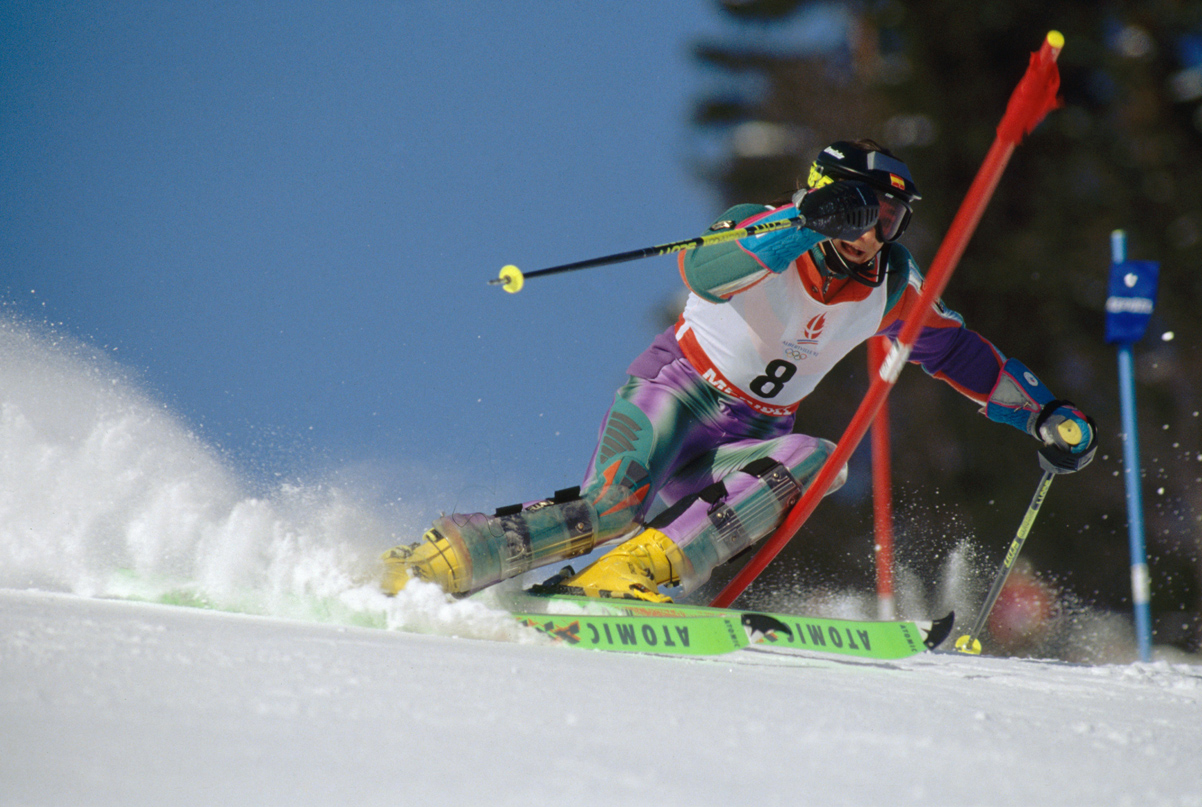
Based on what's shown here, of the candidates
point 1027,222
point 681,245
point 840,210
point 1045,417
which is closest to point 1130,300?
point 1045,417

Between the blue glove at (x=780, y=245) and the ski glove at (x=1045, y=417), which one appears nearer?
the blue glove at (x=780, y=245)

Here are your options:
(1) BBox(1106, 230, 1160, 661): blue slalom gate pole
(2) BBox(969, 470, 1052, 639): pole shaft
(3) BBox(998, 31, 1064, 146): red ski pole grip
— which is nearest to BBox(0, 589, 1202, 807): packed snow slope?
(2) BBox(969, 470, 1052, 639): pole shaft

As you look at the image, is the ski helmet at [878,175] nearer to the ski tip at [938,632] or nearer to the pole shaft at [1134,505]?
the ski tip at [938,632]

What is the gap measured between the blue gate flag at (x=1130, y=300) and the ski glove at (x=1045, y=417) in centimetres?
66

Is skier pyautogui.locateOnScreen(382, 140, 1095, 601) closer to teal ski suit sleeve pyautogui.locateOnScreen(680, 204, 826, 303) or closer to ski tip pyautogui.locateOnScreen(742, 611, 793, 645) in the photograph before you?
teal ski suit sleeve pyautogui.locateOnScreen(680, 204, 826, 303)

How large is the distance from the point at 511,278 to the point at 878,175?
92cm

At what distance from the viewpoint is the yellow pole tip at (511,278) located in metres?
1.62

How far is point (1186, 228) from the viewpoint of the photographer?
5.47m

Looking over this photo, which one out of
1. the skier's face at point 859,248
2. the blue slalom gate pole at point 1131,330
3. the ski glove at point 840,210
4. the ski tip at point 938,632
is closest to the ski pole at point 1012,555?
the ski tip at point 938,632

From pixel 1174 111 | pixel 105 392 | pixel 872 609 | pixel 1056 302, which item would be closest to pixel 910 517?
pixel 872 609

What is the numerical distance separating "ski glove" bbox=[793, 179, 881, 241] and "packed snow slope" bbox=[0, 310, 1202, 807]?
0.86 meters

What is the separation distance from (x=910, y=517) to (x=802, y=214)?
387 centimetres

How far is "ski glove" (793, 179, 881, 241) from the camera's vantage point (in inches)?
74.9

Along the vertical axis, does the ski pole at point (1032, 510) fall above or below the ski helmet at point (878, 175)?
below
